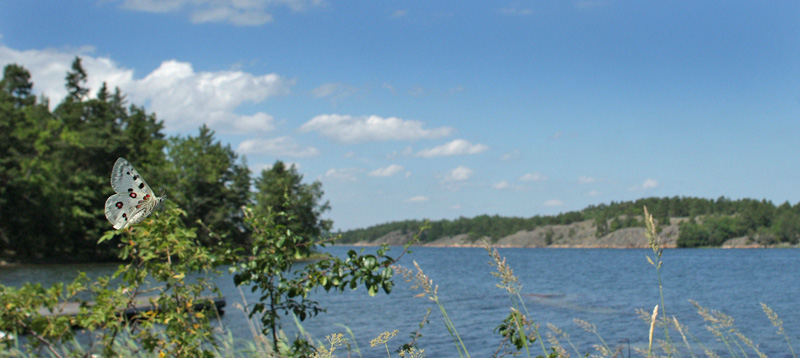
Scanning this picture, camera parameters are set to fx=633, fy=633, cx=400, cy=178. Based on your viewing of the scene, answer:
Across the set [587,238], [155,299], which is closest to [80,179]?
[155,299]


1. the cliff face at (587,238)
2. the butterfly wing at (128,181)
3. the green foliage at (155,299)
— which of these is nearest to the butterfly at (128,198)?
the butterfly wing at (128,181)

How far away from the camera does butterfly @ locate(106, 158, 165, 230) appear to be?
6.56 feet

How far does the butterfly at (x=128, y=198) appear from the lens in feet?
6.56

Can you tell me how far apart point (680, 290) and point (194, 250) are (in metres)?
36.3

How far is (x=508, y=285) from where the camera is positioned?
214 centimetres

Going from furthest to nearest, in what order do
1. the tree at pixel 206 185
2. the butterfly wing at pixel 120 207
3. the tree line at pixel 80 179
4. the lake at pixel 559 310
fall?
the tree at pixel 206 185
the tree line at pixel 80 179
the lake at pixel 559 310
the butterfly wing at pixel 120 207

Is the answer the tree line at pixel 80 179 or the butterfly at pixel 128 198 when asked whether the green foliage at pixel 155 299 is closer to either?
the butterfly at pixel 128 198

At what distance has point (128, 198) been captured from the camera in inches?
79.9

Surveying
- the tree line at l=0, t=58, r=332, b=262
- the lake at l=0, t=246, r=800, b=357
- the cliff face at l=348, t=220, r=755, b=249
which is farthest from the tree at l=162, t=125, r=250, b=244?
the cliff face at l=348, t=220, r=755, b=249

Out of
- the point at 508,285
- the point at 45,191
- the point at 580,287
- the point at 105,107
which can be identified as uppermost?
the point at 105,107

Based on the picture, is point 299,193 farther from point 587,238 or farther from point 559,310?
point 587,238

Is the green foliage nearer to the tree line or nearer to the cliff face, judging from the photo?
the tree line

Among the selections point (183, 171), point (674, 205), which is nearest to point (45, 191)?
point (183, 171)

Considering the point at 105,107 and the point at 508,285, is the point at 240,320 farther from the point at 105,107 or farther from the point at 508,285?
the point at 105,107
